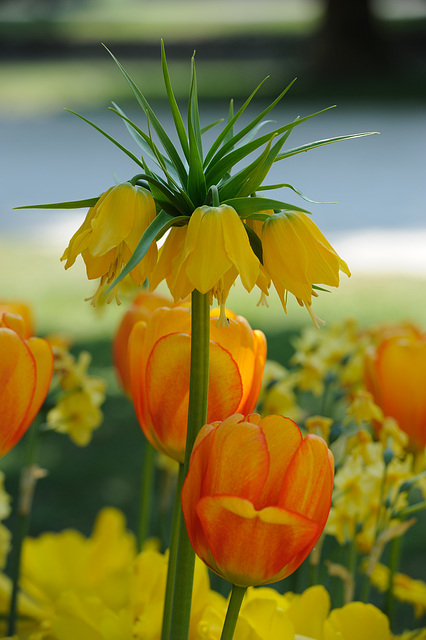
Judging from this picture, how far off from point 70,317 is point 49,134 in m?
6.07

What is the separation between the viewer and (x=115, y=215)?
1.92 ft

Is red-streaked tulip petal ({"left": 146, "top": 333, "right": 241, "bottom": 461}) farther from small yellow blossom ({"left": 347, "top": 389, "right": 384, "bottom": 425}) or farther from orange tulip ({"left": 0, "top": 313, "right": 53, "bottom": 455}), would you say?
small yellow blossom ({"left": 347, "top": 389, "right": 384, "bottom": 425})

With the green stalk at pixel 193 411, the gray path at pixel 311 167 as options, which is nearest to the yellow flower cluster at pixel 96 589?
the green stalk at pixel 193 411

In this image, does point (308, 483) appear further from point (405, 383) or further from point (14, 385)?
point (405, 383)

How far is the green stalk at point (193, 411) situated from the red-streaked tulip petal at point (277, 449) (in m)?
0.05

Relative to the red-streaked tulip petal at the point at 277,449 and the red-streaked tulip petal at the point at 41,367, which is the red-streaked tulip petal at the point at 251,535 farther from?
the red-streaked tulip petal at the point at 41,367

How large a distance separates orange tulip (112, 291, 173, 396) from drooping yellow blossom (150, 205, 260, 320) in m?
→ 0.43

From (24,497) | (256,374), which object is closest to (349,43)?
(24,497)

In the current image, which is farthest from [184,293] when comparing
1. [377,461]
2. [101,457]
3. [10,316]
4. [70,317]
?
[70,317]

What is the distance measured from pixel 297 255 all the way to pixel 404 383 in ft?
1.29

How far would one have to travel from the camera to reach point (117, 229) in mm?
585

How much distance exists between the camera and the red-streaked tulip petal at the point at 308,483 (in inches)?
22.4

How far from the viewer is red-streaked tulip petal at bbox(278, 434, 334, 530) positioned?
1.87 feet

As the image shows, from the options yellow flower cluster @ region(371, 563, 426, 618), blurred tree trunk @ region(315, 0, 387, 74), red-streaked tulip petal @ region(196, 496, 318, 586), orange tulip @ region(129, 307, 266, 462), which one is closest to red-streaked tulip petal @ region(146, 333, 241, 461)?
orange tulip @ region(129, 307, 266, 462)
